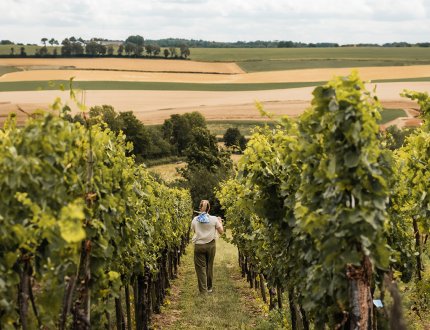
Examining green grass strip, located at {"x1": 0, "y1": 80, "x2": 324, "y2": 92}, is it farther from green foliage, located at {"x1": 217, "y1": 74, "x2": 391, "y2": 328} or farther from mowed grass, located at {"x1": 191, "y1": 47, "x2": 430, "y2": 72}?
green foliage, located at {"x1": 217, "y1": 74, "x2": 391, "y2": 328}

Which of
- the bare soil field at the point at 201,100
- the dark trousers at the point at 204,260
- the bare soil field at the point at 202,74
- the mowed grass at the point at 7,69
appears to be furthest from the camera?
the mowed grass at the point at 7,69

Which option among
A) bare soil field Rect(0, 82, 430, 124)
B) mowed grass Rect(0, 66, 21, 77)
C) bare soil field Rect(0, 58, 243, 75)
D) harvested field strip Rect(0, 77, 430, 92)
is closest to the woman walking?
bare soil field Rect(0, 82, 430, 124)

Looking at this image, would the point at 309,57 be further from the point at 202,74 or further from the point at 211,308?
the point at 211,308

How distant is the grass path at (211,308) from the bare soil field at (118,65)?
2972 inches

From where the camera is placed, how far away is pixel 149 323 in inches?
467

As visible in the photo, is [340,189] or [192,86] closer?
[340,189]

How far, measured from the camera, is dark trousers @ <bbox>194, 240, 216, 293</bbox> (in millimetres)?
14273

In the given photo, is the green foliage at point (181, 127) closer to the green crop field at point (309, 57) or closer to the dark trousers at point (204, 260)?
the green crop field at point (309, 57)

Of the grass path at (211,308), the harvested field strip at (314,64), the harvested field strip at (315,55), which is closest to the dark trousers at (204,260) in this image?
the grass path at (211,308)

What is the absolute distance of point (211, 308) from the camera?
1302 centimetres

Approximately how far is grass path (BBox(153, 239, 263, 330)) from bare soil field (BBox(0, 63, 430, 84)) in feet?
220

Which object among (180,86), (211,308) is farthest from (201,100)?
(211,308)

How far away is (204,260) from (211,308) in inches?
69.4

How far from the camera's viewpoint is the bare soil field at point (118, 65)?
91.2 metres
